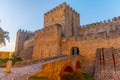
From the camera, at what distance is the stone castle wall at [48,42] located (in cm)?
2436

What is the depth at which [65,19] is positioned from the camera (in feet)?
87.2

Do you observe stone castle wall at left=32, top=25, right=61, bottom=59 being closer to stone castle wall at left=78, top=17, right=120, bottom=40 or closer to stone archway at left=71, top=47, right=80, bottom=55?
stone archway at left=71, top=47, right=80, bottom=55

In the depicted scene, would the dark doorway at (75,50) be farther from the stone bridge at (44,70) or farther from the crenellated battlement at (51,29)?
the crenellated battlement at (51,29)

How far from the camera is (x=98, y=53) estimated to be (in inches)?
716

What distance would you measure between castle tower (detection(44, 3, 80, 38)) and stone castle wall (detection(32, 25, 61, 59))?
162 centimetres

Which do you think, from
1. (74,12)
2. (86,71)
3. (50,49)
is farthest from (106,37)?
(74,12)

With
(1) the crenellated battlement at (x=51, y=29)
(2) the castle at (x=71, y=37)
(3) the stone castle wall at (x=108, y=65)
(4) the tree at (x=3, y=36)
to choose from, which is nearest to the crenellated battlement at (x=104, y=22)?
(2) the castle at (x=71, y=37)

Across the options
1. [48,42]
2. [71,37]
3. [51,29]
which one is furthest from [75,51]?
[51,29]

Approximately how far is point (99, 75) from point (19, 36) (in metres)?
28.1

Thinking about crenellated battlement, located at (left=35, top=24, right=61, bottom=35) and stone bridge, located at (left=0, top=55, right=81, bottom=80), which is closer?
stone bridge, located at (left=0, top=55, right=81, bottom=80)

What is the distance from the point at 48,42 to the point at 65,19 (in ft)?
16.1

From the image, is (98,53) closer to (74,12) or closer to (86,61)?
(86,61)

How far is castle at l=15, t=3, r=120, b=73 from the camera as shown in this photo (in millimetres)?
20266

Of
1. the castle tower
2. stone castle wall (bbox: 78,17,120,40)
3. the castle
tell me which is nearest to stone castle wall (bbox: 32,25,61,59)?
the castle
